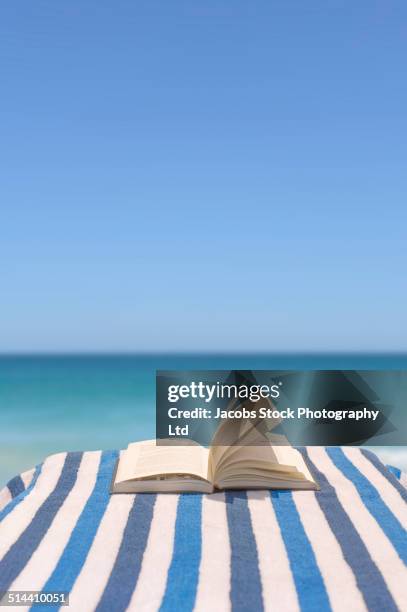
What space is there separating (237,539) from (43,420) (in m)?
9.15

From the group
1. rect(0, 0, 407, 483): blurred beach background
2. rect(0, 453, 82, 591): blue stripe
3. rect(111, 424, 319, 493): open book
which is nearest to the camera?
rect(0, 453, 82, 591): blue stripe

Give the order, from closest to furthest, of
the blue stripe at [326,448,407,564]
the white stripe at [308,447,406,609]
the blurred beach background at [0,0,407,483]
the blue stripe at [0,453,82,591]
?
1. the white stripe at [308,447,406,609]
2. the blue stripe at [0,453,82,591]
3. the blue stripe at [326,448,407,564]
4. the blurred beach background at [0,0,407,483]

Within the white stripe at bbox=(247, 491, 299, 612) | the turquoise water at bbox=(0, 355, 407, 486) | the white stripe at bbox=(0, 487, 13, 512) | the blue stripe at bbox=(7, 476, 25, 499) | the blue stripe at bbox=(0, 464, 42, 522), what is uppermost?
the turquoise water at bbox=(0, 355, 407, 486)

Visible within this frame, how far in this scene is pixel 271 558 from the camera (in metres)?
2.03

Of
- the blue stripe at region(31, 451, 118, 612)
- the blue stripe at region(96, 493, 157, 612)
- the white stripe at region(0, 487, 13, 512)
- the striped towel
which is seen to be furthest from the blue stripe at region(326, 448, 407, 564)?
the white stripe at region(0, 487, 13, 512)

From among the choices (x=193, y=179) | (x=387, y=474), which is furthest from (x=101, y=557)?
(x=193, y=179)

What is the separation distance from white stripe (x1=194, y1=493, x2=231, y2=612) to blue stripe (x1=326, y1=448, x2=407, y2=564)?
543 millimetres

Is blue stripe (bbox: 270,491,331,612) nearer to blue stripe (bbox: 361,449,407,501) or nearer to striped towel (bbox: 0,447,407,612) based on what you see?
striped towel (bbox: 0,447,407,612)

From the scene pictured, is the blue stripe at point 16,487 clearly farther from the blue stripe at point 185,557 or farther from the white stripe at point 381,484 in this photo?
the white stripe at point 381,484

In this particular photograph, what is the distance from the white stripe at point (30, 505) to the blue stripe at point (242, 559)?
28.6 inches

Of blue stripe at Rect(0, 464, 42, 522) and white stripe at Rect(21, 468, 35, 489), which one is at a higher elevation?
white stripe at Rect(21, 468, 35, 489)

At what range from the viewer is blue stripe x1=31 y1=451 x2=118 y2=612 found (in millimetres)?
1833

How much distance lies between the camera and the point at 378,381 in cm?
1019

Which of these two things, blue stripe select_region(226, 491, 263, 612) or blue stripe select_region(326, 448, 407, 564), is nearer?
blue stripe select_region(226, 491, 263, 612)
